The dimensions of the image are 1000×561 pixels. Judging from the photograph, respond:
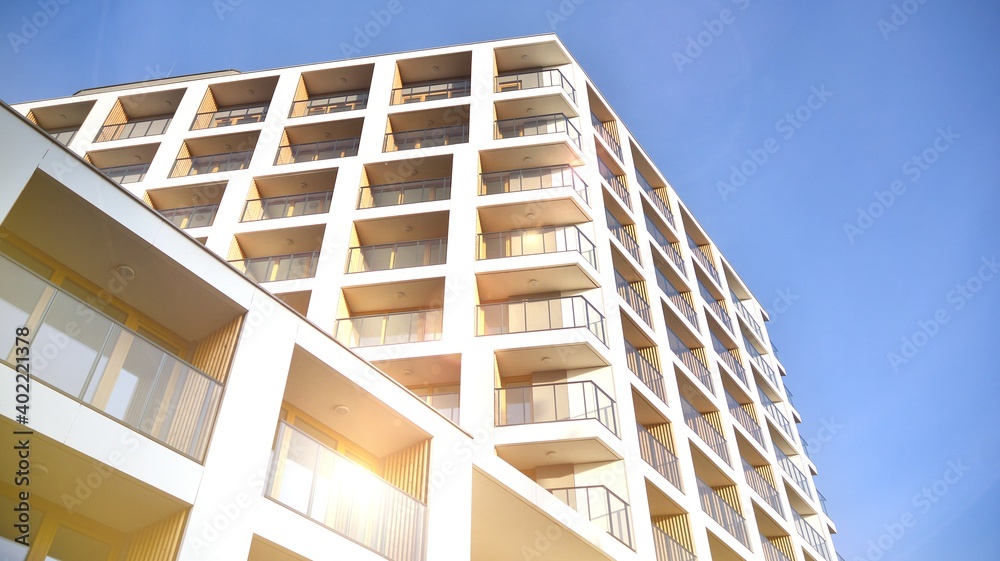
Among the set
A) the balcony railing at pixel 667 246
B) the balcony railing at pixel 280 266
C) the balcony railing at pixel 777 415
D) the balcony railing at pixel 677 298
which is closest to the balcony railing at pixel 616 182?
the balcony railing at pixel 667 246

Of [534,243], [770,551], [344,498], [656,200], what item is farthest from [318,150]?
[770,551]

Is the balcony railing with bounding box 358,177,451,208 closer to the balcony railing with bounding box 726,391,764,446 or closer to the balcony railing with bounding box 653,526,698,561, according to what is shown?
the balcony railing with bounding box 653,526,698,561

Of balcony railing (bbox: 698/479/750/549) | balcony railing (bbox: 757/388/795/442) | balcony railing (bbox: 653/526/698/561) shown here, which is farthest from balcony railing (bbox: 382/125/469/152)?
balcony railing (bbox: 757/388/795/442)

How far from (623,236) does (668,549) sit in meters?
12.9

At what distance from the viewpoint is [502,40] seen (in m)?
34.0

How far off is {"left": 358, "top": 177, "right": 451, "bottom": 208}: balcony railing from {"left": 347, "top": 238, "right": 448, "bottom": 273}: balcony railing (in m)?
2.16

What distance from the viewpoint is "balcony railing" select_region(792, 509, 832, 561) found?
111 feet

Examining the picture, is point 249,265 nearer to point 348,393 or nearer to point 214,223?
point 214,223

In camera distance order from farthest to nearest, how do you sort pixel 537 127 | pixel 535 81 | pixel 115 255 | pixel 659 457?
pixel 535 81
pixel 537 127
pixel 659 457
pixel 115 255

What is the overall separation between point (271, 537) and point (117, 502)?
6.93ft

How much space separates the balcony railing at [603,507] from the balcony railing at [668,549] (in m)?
1.52

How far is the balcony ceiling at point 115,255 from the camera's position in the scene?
10.6 metres

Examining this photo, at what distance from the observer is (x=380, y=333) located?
24.8 metres

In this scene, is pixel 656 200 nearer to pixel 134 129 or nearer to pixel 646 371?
pixel 646 371
